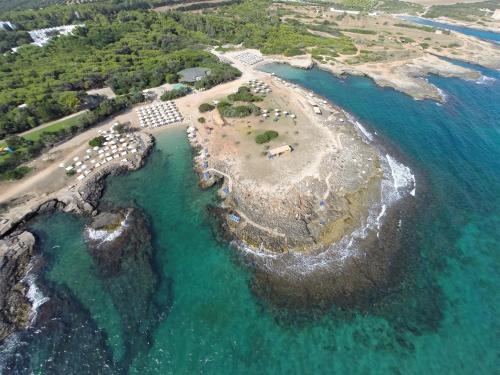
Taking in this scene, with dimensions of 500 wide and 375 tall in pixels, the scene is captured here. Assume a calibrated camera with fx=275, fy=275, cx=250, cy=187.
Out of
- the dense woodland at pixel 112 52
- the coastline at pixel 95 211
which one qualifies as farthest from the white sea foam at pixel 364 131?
the dense woodland at pixel 112 52

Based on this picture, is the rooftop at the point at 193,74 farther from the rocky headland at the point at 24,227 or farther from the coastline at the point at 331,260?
the coastline at the point at 331,260

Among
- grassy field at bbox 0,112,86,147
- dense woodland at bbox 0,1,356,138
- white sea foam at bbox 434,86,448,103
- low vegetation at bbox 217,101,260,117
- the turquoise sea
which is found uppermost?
dense woodland at bbox 0,1,356,138

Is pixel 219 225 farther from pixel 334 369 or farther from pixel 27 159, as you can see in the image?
pixel 27 159

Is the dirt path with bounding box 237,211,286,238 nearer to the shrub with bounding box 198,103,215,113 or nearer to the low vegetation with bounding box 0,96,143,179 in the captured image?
the shrub with bounding box 198,103,215,113

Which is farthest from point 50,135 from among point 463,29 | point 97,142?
point 463,29

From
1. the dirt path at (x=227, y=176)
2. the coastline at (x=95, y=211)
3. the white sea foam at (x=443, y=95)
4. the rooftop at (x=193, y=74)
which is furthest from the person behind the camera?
the rooftop at (x=193, y=74)

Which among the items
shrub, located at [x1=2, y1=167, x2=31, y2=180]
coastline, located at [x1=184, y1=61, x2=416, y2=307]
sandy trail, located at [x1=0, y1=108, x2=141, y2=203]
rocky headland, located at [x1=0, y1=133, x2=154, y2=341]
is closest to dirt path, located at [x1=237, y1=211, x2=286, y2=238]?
coastline, located at [x1=184, y1=61, x2=416, y2=307]

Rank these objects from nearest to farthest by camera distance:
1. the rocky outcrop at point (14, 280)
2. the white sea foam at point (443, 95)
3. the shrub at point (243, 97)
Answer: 1. the rocky outcrop at point (14, 280)
2. the shrub at point (243, 97)
3. the white sea foam at point (443, 95)
